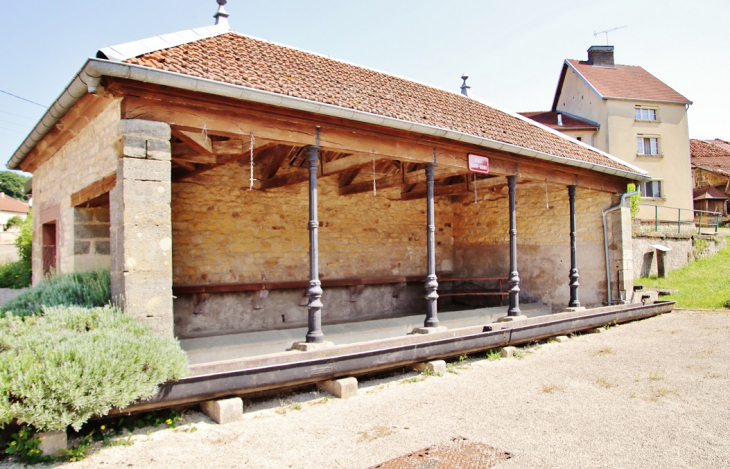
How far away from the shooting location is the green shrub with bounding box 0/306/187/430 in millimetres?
2932

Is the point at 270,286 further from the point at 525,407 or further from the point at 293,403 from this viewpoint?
the point at 525,407

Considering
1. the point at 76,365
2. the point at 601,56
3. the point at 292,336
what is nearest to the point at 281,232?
the point at 292,336

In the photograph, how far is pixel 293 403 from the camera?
4426 mm

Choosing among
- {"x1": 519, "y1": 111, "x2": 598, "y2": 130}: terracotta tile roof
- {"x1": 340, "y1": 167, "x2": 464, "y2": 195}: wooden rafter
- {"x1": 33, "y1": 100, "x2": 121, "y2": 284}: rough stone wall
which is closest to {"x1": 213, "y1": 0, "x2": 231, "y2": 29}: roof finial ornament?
{"x1": 33, "y1": 100, "x2": 121, "y2": 284}: rough stone wall

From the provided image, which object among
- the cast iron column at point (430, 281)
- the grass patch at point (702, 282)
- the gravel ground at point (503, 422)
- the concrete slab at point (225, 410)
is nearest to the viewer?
the gravel ground at point (503, 422)

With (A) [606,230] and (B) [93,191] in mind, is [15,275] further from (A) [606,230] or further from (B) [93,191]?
(A) [606,230]

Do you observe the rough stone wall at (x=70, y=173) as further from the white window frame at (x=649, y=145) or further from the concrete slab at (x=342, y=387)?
the white window frame at (x=649, y=145)

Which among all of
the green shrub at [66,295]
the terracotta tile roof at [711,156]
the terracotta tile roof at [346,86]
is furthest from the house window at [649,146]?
the green shrub at [66,295]

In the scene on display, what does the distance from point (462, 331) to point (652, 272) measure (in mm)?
9840

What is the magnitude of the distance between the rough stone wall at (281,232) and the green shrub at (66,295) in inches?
103

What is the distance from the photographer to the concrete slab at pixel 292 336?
591cm

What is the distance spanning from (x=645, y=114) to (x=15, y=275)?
2388 cm

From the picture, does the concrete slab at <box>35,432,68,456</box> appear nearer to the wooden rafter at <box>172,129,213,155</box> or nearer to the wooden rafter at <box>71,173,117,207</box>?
the wooden rafter at <box>71,173,117,207</box>

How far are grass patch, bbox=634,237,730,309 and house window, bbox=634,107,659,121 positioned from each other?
7.15 meters
